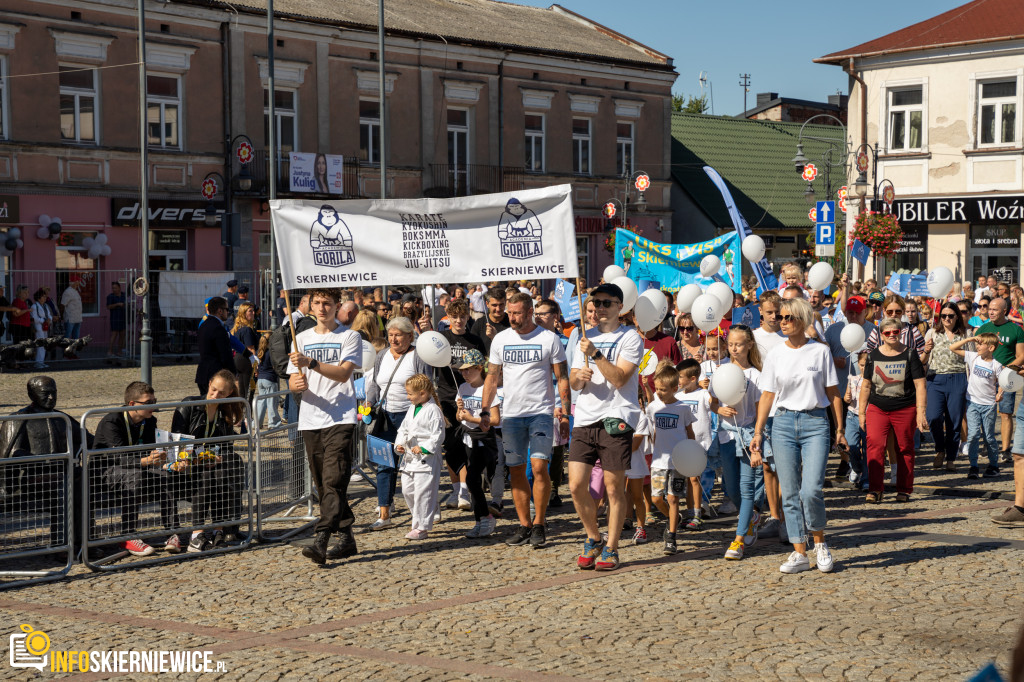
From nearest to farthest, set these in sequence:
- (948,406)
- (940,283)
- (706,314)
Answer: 1. (706,314)
2. (948,406)
3. (940,283)

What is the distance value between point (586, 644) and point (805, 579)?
7.11ft

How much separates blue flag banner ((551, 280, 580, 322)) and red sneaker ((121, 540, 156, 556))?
17.8 ft

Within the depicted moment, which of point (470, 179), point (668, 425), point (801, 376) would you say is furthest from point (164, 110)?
point (801, 376)

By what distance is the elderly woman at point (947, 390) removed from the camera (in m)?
13.0

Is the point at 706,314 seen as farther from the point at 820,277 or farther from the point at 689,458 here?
the point at 820,277

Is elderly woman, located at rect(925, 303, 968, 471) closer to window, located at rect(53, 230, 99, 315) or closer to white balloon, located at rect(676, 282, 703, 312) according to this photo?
white balloon, located at rect(676, 282, 703, 312)

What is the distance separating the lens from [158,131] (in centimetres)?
2959

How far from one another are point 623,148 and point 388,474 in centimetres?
3145

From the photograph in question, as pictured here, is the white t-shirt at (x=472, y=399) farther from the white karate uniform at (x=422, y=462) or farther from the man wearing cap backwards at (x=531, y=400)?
the man wearing cap backwards at (x=531, y=400)

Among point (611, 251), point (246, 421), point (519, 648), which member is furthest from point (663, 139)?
point (519, 648)

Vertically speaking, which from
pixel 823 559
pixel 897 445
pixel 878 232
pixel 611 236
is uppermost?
pixel 611 236

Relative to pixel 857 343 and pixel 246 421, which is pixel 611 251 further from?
pixel 246 421

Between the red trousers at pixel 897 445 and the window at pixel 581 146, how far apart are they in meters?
28.3

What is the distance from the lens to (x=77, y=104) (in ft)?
92.4
